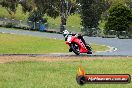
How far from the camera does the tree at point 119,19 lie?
5797 cm

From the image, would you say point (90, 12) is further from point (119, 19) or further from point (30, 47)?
point (30, 47)

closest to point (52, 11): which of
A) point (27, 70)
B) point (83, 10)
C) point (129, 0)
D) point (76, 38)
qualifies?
point (83, 10)

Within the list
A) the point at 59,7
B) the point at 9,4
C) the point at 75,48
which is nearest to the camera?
the point at 75,48

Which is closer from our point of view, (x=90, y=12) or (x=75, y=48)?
(x=75, y=48)

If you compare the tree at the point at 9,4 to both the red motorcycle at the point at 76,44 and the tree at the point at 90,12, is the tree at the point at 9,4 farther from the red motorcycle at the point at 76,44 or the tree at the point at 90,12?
the red motorcycle at the point at 76,44

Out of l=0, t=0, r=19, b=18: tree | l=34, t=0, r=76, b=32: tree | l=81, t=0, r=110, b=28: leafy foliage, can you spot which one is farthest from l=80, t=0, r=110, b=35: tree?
l=0, t=0, r=19, b=18: tree

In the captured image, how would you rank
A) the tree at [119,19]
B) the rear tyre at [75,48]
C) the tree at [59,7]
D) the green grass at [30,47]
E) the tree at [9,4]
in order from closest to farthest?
the rear tyre at [75,48], the green grass at [30,47], the tree at [119,19], the tree at [59,7], the tree at [9,4]

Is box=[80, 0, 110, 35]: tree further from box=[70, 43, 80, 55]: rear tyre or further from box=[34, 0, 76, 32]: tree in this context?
box=[70, 43, 80, 55]: rear tyre

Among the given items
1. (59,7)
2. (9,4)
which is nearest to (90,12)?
(59,7)

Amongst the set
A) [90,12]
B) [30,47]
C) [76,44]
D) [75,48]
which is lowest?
[30,47]

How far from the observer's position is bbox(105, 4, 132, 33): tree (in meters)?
58.0

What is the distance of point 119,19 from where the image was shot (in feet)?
195

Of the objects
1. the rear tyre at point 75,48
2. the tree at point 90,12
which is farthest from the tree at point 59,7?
the rear tyre at point 75,48

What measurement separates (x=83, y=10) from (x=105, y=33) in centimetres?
1272
